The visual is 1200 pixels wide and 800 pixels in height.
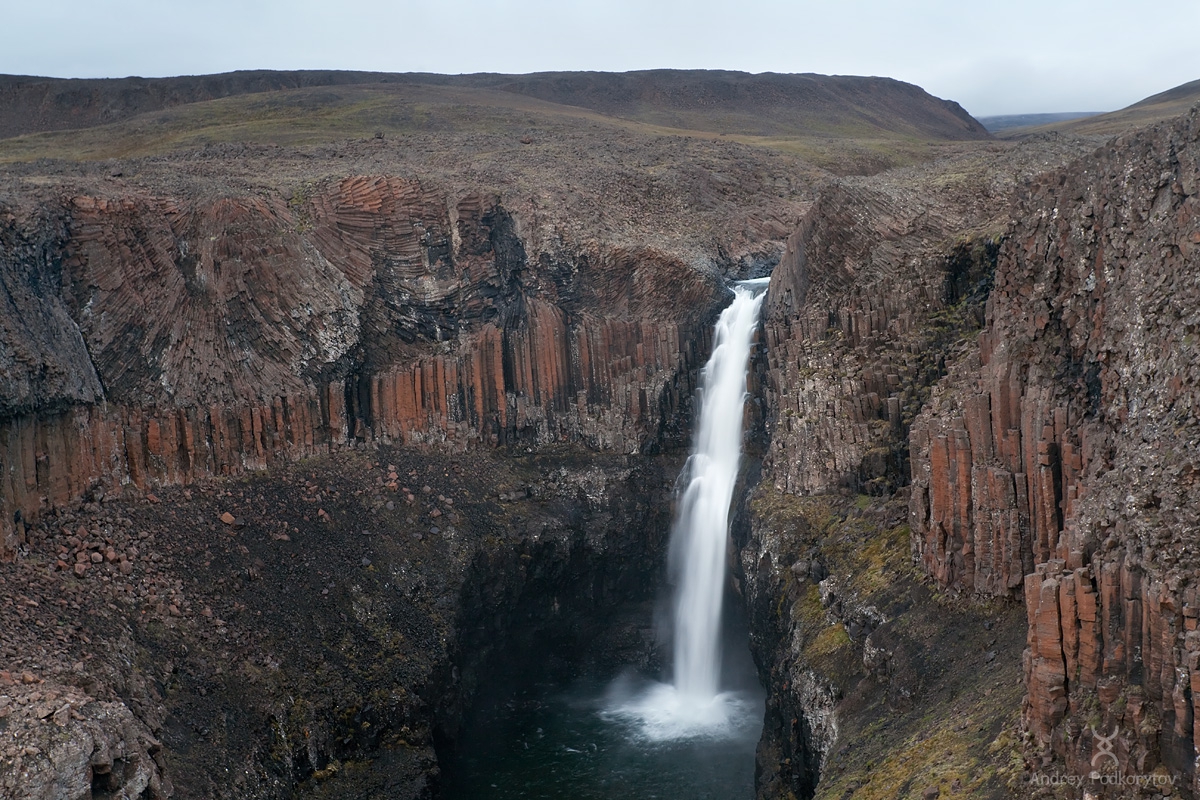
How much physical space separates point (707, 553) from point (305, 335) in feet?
52.9

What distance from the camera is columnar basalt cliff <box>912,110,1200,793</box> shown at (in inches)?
616

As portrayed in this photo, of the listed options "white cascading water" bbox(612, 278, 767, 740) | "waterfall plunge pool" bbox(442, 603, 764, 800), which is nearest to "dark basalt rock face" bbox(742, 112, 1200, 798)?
"white cascading water" bbox(612, 278, 767, 740)

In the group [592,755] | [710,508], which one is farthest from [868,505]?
[592,755]

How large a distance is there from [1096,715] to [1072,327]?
9.64m

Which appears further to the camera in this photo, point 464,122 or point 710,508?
point 464,122

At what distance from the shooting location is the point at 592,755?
3312cm

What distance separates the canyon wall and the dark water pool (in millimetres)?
10445

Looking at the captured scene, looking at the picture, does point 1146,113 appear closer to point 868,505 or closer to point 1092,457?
point 868,505

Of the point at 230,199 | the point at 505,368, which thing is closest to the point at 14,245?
the point at 230,199

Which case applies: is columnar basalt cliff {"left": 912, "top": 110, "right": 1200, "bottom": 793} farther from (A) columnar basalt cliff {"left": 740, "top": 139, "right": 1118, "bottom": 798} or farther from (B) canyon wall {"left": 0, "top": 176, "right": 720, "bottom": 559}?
(B) canyon wall {"left": 0, "top": 176, "right": 720, "bottom": 559}

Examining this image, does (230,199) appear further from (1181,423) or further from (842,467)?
(1181,423)

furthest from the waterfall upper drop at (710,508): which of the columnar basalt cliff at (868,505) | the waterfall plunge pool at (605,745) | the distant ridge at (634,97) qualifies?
the distant ridge at (634,97)

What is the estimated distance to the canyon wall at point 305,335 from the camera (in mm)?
31453

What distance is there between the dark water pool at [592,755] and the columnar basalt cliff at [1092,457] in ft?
33.4
